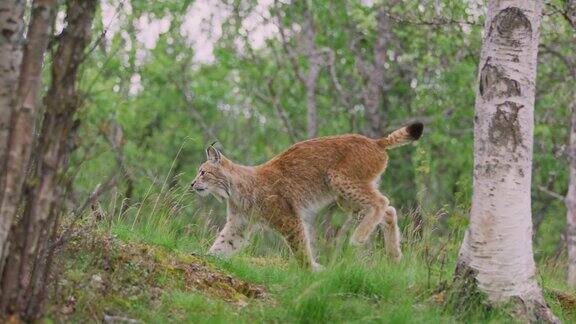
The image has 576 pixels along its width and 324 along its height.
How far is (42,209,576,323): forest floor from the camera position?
5512 mm

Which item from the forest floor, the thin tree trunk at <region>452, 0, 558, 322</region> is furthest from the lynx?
the thin tree trunk at <region>452, 0, 558, 322</region>

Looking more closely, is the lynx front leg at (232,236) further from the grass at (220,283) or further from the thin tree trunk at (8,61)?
the thin tree trunk at (8,61)

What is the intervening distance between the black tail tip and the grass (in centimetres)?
178

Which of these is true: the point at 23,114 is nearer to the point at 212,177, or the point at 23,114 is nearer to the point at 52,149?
the point at 52,149

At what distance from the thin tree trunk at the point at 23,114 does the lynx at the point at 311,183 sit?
473 centimetres

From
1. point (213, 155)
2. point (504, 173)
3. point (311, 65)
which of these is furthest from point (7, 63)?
point (311, 65)

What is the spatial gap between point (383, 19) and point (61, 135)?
13.1m

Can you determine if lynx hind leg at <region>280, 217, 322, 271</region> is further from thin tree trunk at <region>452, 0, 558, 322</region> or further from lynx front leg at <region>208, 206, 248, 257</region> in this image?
thin tree trunk at <region>452, 0, 558, 322</region>

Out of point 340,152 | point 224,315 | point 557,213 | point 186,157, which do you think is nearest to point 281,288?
point 224,315

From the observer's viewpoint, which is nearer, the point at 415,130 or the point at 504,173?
the point at 504,173

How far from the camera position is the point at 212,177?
9797mm

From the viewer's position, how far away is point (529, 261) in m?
6.28

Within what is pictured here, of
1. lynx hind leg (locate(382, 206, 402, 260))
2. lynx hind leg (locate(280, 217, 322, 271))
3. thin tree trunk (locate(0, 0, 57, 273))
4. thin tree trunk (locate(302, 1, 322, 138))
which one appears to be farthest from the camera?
thin tree trunk (locate(302, 1, 322, 138))

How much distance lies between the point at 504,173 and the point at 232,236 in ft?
11.2
